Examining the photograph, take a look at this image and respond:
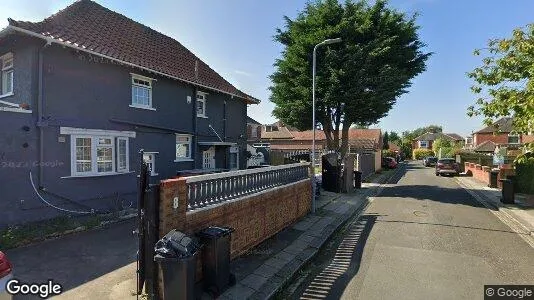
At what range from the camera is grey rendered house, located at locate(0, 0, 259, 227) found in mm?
10008

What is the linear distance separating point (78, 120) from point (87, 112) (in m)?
0.48

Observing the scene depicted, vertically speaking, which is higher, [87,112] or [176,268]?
[87,112]

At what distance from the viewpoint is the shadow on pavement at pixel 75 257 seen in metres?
6.39

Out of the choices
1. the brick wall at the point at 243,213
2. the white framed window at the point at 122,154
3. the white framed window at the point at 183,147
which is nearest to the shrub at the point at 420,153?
the white framed window at the point at 183,147

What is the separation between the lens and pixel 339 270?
720 cm

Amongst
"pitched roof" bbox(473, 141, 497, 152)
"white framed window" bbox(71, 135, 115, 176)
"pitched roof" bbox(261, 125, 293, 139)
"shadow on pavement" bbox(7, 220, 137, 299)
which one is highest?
"pitched roof" bbox(261, 125, 293, 139)

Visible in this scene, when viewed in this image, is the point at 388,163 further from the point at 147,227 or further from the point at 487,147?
the point at 147,227

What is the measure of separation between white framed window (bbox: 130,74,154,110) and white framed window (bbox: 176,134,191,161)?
2411 millimetres

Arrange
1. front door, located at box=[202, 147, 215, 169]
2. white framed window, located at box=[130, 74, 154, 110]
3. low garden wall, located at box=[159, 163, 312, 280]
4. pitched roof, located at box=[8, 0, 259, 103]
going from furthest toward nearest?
front door, located at box=[202, 147, 215, 169], white framed window, located at box=[130, 74, 154, 110], pitched roof, located at box=[8, 0, 259, 103], low garden wall, located at box=[159, 163, 312, 280]

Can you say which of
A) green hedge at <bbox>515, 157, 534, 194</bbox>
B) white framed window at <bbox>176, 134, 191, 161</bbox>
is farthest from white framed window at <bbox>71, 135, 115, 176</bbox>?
green hedge at <bbox>515, 157, 534, 194</bbox>

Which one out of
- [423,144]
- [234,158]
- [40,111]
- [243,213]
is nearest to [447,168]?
[234,158]

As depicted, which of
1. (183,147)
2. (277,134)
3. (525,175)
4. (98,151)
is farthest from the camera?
(277,134)

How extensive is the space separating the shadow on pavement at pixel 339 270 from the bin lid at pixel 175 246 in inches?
91.3

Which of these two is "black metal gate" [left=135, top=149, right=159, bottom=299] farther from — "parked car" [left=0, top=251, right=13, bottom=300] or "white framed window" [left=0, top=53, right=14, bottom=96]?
"white framed window" [left=0, top=53, right=14, bottom=96]
